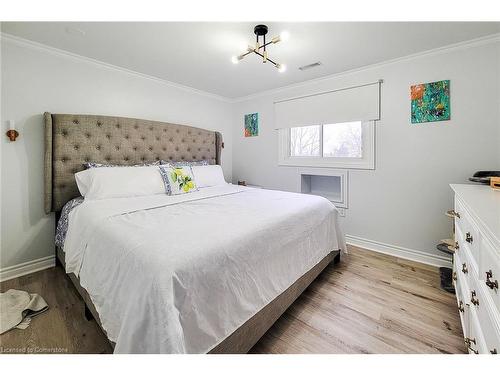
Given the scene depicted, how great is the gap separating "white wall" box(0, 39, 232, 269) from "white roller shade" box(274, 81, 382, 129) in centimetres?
209

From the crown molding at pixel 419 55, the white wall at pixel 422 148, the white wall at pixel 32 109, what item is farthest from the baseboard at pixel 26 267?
the crown molding at pixel 419 55

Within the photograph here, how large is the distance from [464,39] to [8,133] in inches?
157

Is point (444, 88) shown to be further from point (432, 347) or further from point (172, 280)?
point (172, 280)

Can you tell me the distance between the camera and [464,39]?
76.8 inches

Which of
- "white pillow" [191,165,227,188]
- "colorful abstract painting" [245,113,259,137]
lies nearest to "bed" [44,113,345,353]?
"white pillow" [191,165,227,188]

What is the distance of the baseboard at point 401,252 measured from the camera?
2.23 m

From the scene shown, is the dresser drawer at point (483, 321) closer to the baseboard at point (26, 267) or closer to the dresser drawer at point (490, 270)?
the dresser drawer at point (490, 270)

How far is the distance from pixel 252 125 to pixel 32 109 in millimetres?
2612

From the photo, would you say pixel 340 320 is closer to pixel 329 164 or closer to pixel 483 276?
pixel 483 276

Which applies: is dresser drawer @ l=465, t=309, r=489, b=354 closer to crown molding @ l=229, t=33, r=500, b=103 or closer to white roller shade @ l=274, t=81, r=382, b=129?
white roller shade @ l=274, t=81, r=382, b=129

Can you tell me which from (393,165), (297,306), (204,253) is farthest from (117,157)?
(393,165)

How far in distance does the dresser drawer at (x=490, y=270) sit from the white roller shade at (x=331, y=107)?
1983mm

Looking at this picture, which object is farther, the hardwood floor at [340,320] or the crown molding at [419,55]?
the crown molding at [419,55]

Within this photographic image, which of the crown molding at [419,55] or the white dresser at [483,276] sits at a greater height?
the crown molding at [419,55]
